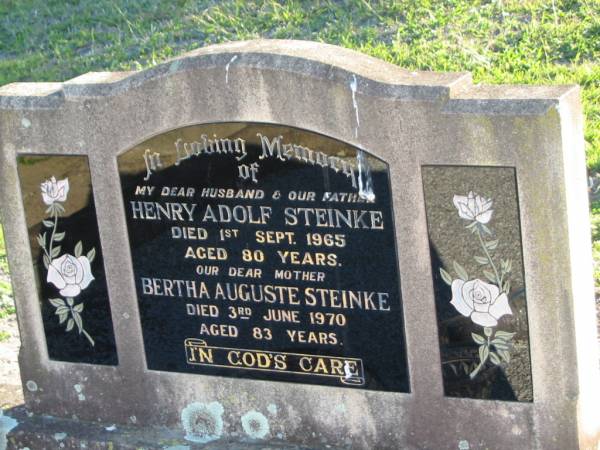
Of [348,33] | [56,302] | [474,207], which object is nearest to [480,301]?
[474,207]

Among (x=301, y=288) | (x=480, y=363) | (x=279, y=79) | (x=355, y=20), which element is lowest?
(x=480, y=363)

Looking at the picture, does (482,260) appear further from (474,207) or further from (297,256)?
(297,256)

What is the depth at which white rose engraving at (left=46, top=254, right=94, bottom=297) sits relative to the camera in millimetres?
4926

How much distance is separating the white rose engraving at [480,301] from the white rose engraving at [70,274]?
1.62 m

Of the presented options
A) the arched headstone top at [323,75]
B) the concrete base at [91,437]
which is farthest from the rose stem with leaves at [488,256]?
the concrete base at [91,437]

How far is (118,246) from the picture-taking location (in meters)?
4.82

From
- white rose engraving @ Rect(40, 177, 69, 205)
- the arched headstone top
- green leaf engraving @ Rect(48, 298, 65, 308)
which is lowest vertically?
green leaf engraving @ Rect(48, 298, 65, 308)

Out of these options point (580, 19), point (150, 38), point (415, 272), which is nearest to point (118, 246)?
point (415, 272)

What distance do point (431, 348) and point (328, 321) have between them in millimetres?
436

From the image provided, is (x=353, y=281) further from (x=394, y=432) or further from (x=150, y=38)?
(x=150, y=38)

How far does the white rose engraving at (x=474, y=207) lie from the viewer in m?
4.08

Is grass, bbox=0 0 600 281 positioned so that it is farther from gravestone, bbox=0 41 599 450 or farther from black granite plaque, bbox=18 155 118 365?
black granite plaque, bbox=18 155 118 365

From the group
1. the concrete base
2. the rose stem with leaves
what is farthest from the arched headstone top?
the concrete base

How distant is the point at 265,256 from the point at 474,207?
92cm
